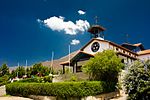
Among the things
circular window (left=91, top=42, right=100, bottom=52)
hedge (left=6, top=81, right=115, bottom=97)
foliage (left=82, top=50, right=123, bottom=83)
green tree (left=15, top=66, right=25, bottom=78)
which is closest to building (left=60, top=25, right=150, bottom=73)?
circular window (left=91, top=42, right=100, bottom=52)

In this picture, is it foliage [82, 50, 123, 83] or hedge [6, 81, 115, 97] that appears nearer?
hedge [6, 81, 115, 97]

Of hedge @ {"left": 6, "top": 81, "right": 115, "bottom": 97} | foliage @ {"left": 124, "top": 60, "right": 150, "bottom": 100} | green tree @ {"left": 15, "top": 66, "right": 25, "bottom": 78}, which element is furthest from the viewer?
green tree @ {"left": 15, "top": 66, "right": 25, "bottom": 78}

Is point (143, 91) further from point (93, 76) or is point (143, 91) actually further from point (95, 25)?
point (95, 25)

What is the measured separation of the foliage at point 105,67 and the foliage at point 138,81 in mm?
7164

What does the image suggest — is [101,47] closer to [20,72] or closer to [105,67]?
[105,67]

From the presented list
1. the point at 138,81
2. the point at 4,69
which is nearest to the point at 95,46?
the point at 4,69

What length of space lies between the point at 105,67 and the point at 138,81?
28.8 ft

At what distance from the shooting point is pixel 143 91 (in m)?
24.8

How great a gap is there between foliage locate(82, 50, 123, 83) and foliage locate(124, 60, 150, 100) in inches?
282

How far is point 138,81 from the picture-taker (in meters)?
25.9

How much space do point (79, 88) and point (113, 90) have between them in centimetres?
579

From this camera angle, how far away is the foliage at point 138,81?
2492 centimetres

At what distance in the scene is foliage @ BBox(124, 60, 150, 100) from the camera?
2492cm

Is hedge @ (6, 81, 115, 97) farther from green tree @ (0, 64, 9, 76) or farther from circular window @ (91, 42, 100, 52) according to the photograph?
green tree @ (0, 64, 9, 76)
